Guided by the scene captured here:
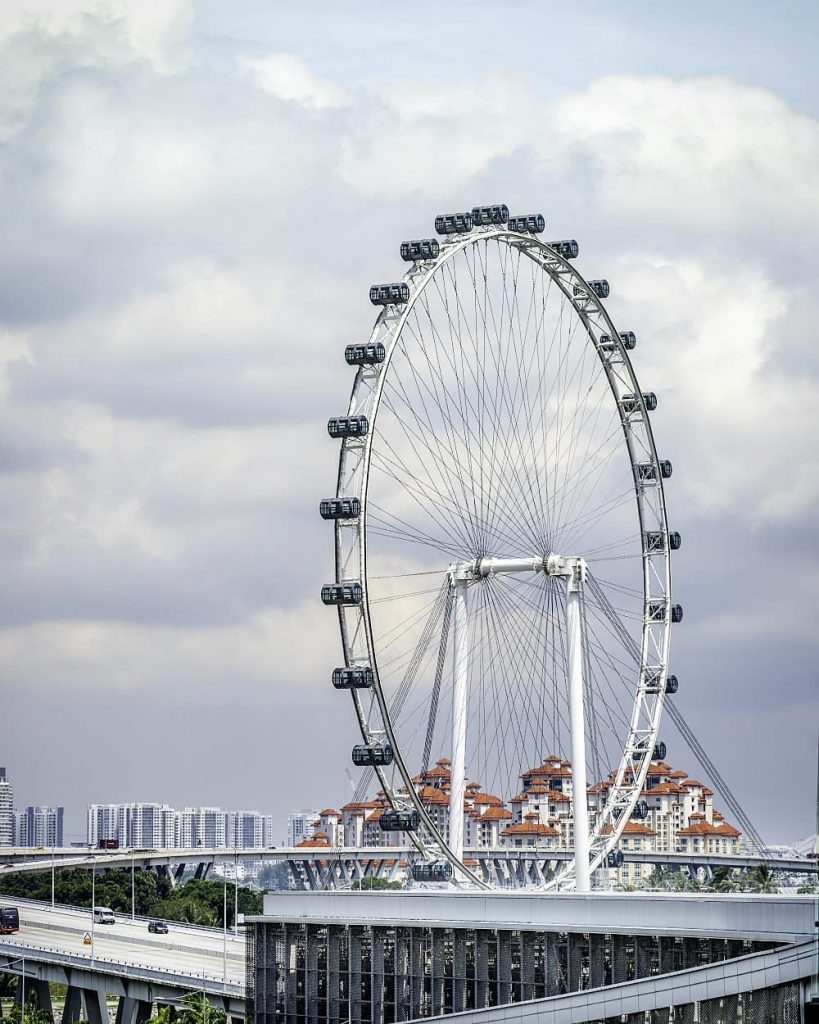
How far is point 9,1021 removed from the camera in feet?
268

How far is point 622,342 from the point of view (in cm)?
8269

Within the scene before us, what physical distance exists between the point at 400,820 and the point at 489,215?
76.6 ft

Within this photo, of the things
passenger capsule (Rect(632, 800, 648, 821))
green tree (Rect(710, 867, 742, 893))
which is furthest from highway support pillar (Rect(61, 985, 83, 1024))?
green tree (Rect(710, 867, 742, 893))

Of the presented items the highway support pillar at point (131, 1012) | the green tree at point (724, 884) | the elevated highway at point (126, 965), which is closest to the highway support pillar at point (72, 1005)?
the elevated highway at point (126, 965)

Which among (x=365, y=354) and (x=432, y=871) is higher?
(x=365, y=354)

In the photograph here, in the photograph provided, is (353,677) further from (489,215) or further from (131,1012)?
(131,1012)

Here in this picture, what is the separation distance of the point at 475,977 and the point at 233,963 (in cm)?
4060

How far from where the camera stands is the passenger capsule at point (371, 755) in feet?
201

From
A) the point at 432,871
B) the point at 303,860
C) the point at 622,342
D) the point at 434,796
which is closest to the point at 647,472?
the point at 622,342

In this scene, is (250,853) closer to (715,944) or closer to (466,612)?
(466,612)

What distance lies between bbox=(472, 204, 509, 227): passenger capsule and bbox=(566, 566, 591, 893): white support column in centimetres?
1378

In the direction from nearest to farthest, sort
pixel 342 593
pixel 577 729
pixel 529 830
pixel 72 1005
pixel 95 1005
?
1. pixel 342 593
2. pixel 577 729
3. pixel 95 1005
4. pixel 72 1005
5. pixel 529 830

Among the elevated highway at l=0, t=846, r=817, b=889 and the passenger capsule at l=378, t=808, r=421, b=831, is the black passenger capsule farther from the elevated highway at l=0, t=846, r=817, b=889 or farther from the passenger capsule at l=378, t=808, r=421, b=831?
the elevated highway at l=0, t=846, r=817, b=889

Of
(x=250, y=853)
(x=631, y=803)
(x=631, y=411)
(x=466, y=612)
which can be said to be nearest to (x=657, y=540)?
(x=631, y=411)
